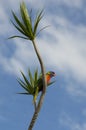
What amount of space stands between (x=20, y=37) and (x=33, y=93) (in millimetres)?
1451

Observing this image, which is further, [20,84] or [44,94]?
[20,84]

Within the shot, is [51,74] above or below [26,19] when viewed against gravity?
below

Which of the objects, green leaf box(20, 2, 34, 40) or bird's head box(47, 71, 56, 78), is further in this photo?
bird's head box(47, 71, 56, 78)

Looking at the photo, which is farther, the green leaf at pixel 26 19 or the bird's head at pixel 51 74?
the bird's head at pixel 51 74

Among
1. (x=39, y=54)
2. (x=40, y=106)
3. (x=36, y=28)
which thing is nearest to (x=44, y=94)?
(x=40, y=106)

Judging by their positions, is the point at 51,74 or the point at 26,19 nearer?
the point at 26,19

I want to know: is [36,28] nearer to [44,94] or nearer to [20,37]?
[20,37]

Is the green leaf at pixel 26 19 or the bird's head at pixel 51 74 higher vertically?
the green leaf at pixel 26 19

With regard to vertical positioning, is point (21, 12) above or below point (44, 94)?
above

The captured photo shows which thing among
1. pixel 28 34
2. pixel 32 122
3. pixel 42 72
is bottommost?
pixel 32 122

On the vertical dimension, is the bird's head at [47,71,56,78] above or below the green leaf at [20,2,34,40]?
below

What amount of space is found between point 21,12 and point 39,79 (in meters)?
1.78

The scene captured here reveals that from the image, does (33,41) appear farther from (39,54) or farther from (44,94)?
(44,94)

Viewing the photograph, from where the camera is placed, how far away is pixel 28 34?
37.8 ft
